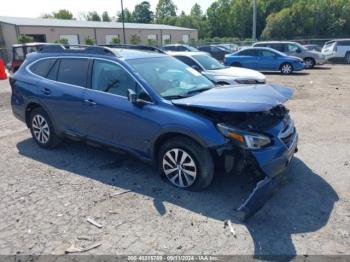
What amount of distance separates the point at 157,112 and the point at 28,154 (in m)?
2.84

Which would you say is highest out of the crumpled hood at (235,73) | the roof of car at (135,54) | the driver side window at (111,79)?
the roof of car at (135,54)

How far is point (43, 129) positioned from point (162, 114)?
266cm

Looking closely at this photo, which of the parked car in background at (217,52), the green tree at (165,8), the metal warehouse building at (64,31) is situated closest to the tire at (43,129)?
the parked car in background at (217,52)

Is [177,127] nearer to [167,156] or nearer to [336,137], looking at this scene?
[167,156]

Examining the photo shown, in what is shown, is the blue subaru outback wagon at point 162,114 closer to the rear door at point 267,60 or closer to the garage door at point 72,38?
the rear door at point 267,60

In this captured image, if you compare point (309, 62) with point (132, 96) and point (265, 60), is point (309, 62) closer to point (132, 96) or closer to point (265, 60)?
point (265, 60)

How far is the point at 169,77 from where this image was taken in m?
4.70

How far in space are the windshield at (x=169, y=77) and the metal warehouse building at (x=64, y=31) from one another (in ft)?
96.9

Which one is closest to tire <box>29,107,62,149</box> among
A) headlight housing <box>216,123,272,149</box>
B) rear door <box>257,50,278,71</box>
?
headlight housing <box>216,123,272,149</box>

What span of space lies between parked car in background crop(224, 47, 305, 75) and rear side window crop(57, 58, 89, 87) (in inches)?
531

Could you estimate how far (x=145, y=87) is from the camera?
427cm

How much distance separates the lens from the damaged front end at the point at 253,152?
3.59 meters

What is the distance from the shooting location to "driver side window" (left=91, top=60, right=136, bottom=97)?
4.46 meters

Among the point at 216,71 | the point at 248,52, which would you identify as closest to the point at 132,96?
the point at 216,71
